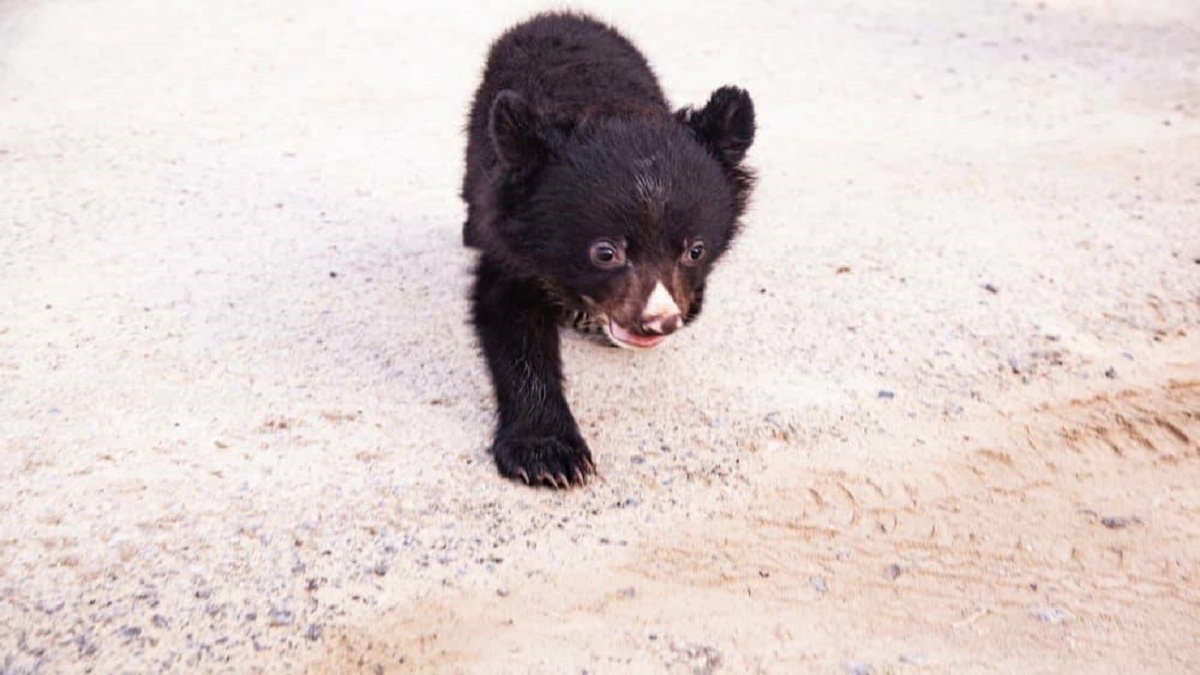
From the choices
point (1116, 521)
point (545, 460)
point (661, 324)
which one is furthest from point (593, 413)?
point (1116, 521)

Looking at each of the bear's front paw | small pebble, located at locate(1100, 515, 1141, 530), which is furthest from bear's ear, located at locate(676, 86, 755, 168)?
small pebble, located at locate(1100, 515, 1141, 530)

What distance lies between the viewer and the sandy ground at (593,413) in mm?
3350

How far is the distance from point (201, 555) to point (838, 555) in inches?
82.2

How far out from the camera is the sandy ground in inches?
132

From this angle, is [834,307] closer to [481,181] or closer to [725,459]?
[725,459]

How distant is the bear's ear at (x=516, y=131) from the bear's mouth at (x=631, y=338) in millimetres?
688

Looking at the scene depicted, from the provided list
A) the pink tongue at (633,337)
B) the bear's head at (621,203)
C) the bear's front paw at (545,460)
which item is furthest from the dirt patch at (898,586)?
the bear's head at (621,203)

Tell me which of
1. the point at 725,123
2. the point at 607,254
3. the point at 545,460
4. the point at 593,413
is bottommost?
the point at 593,413

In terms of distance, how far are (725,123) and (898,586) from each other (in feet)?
6.00

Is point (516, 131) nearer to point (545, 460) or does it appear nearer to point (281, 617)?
point (545, 460)

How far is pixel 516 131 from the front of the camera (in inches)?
158

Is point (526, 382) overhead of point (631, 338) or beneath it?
beneath

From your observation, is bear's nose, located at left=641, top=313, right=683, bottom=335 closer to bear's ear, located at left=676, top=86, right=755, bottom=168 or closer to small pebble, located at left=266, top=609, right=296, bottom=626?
bear's ear, located at left=676, top=86, right=755, bottom=168

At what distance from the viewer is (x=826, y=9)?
37.3ft
